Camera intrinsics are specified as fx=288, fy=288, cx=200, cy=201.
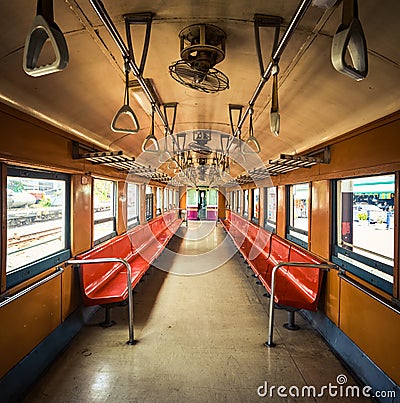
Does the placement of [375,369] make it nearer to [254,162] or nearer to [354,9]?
[354,9]

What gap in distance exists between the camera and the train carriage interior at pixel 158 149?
1876 millimetres

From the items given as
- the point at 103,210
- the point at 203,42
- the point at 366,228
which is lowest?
the point at 366,228

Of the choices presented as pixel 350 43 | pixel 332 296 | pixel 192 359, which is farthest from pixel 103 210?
pixel 350 43

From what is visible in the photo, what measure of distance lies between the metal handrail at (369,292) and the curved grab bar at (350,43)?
1997mm

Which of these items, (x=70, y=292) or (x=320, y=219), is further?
(x=320, y=219)

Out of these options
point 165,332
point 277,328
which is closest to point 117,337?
point 165,332

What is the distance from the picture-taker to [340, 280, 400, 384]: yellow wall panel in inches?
90.2

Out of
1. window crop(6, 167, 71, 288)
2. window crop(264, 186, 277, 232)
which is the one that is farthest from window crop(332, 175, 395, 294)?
window crop(264, 186, 277, 232)

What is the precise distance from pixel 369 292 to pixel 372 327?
30cm

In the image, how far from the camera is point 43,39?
116cm

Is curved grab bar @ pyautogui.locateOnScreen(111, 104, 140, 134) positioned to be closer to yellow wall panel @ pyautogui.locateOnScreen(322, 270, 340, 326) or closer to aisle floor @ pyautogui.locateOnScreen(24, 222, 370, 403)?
aisle floor @ pyautogui.locateOnScreen(24, 222, 370, 403)

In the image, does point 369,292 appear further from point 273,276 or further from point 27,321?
point 27,321

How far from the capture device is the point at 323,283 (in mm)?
3658

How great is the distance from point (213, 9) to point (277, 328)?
11.7ft
